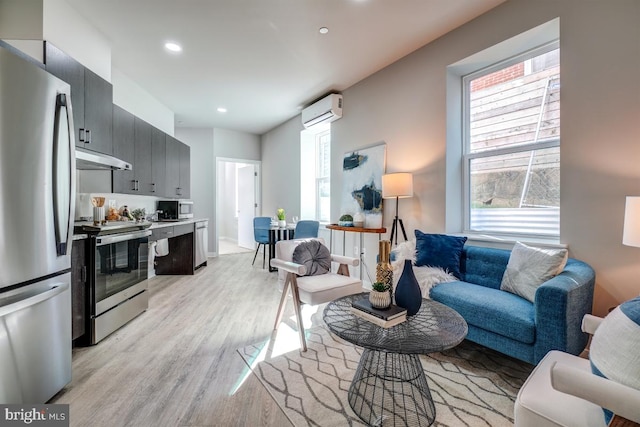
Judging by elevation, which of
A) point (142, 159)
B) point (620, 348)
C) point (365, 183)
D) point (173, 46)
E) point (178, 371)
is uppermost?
point (173, 46)

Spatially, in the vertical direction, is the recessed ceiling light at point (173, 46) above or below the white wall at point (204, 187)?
above

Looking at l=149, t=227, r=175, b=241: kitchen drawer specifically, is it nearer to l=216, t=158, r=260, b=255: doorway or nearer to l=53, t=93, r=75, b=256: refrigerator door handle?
l=53, t=93, r=75, b=256: refrigerator door handle

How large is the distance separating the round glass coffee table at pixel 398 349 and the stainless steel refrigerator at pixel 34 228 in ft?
4.91

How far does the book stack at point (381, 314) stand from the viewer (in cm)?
144

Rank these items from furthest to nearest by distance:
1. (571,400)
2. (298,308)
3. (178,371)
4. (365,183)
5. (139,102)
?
1. (139,102)
2. (365,183)
3. (298,308)
4. (178,371)
5. (571,400)

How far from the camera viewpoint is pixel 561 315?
1.56 meters

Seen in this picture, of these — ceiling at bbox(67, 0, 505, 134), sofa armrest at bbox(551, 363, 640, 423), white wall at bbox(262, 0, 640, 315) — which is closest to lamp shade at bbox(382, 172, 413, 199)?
white wall at bbox(262, 0, 640, 315)

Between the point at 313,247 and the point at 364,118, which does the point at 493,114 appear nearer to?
the point at 364,118

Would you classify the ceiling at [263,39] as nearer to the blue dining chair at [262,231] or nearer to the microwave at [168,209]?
the microwave at [168,209]

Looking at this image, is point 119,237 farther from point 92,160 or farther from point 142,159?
point 142,159

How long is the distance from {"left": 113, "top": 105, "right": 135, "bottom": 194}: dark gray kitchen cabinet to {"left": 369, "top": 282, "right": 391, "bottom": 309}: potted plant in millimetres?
3072

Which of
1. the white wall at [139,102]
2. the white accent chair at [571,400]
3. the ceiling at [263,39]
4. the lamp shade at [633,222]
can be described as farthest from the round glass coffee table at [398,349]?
the white wall at [139,102]

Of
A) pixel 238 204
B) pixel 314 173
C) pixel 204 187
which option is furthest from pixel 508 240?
pixel 238 204

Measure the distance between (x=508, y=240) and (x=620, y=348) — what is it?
5.83 feet
